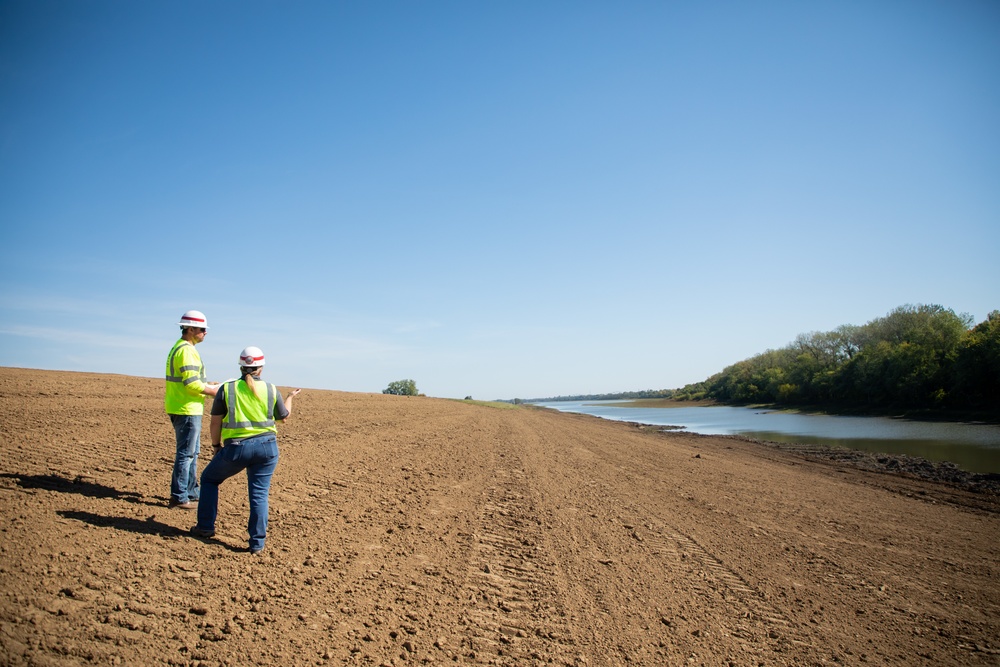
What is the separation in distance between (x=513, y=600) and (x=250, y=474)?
2.77m

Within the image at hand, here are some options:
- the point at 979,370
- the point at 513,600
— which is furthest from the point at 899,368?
the point at 513,600

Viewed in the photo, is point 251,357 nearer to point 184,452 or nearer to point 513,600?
point 184,452

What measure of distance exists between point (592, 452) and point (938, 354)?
5073 centimetres

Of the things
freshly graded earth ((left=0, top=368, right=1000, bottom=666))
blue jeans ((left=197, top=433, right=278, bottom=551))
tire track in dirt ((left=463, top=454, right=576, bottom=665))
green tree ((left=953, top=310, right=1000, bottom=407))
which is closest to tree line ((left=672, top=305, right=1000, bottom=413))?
green tree ((left=953, top=310, right=1000, bottom=407))

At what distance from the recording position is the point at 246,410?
4602mm

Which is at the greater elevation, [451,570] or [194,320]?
[194,320]

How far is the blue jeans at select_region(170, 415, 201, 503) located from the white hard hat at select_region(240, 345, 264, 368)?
149 centimetres

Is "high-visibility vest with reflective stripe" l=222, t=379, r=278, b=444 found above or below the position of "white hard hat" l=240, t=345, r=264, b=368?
below

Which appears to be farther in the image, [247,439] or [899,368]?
[899,368]

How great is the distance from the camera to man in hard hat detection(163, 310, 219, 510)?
5402 mm

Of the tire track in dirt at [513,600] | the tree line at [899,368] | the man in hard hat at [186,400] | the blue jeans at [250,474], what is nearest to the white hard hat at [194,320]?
the man in hard hat at [186,400]

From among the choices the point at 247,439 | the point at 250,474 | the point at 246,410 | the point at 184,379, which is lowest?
the point at 250,474

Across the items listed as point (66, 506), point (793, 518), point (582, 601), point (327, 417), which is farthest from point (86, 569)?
point (327, 417)

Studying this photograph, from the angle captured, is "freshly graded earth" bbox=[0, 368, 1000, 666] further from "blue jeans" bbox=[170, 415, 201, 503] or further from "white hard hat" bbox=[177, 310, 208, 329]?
"white hard hat" bbox=[177, 310, 208, 329]
